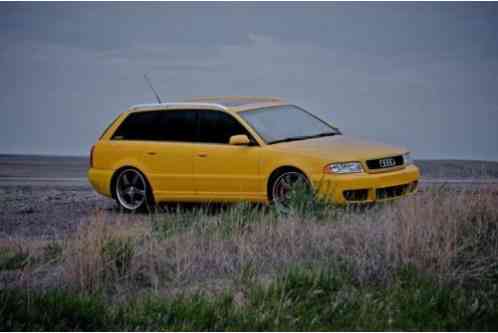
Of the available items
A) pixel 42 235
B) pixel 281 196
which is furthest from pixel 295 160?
pixel 42 235

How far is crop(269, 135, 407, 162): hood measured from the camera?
12430mm

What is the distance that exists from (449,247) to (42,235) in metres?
5.38

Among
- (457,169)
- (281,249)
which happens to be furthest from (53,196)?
(457,169)

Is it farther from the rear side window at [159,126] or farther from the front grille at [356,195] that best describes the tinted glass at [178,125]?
the front grille at [356,195]

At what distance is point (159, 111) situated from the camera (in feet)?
47.5

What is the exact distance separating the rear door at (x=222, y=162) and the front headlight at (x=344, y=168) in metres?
1.12

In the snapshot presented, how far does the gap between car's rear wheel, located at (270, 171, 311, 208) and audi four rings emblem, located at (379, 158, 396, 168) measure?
111cm

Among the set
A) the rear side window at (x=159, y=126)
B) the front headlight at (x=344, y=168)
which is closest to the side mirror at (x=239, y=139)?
the rear side window at (x=159, y=126)

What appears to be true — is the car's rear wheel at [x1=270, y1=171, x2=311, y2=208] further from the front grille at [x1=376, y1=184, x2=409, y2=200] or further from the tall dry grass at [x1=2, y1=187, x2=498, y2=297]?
the tall dry grass at [x1=2, y1=187, x2=498, y2=297]

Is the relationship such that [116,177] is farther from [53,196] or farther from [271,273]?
[271,273]

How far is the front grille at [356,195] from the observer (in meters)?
12.3

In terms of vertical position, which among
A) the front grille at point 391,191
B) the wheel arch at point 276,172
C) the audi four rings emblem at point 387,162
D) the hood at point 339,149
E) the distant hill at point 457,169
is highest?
the hood at point 339,149

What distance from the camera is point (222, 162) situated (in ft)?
43.7

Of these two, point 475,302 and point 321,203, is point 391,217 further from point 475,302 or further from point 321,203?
point 475,302
